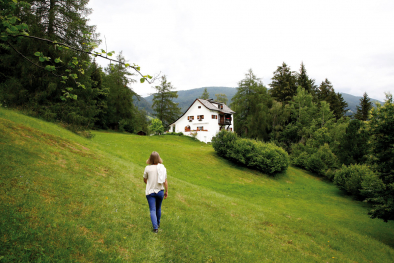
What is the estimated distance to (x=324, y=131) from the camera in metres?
45.0

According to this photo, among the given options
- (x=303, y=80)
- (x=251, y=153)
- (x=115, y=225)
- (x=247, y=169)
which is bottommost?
(x=247, y=169)

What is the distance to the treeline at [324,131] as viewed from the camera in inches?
599

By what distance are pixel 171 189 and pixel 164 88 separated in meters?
52.2

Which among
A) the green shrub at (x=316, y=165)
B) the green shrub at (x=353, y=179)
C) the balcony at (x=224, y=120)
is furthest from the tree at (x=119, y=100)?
the green shrub at (x=353, y=179)

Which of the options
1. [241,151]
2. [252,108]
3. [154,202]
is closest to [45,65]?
[154,202]

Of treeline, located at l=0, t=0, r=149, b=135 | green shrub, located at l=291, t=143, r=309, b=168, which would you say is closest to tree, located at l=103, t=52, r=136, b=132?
treeline, located at l=0, t=0, r=149, b=135

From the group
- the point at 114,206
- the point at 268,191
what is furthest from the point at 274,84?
the point at 114,206

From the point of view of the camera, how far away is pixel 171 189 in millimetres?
13133

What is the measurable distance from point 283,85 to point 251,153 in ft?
125

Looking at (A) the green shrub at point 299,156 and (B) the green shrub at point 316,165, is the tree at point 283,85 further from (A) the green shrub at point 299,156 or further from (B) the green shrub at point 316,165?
(B) the green shrub at point 316,165

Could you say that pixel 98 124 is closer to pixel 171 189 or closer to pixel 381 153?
pixel 171 189

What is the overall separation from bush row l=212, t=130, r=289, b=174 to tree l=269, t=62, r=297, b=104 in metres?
32.0

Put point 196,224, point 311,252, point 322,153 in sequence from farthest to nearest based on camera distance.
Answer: point 322,153 → point 311,252 → point 196,224

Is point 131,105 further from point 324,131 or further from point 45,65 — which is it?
point 324,131
